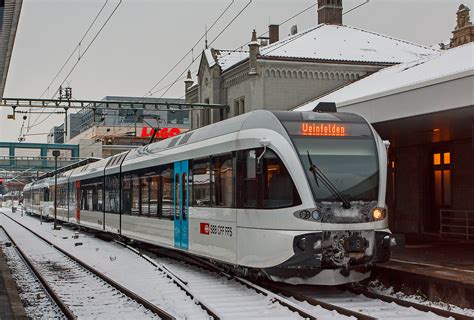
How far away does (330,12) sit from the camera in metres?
40.6

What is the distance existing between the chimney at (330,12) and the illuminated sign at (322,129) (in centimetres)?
2998

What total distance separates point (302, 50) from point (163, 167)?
2050cm

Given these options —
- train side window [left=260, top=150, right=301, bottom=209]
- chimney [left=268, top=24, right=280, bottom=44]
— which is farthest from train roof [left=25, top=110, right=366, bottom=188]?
chimney [left=268, top=24, right=280, bottom=44]

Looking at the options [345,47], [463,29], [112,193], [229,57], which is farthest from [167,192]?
[229,57]

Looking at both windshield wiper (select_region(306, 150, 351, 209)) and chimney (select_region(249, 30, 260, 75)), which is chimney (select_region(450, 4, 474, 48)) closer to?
chimney (select_region(249, 30, 260, 75))

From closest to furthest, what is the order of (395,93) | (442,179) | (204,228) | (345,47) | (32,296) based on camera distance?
1. (32,296)
2. (204,228)
3. (395,93)
4. (442,179)
5. (345,47)

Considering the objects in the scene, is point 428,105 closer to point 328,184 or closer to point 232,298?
point 328,184

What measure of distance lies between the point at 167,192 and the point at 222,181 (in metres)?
3.55

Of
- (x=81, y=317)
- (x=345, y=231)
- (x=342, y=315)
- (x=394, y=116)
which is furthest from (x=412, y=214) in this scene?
(x=81, y=317)

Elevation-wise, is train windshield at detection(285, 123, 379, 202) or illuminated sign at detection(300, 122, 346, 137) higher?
illuminated sign at detection(300, 122, 346, 137)

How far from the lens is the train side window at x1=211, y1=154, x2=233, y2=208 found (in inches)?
492

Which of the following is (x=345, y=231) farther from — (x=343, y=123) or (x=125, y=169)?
(x=125, y=169)

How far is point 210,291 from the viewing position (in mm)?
12008

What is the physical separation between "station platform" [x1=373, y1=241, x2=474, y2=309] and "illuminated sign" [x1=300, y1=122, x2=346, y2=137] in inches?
94.9
